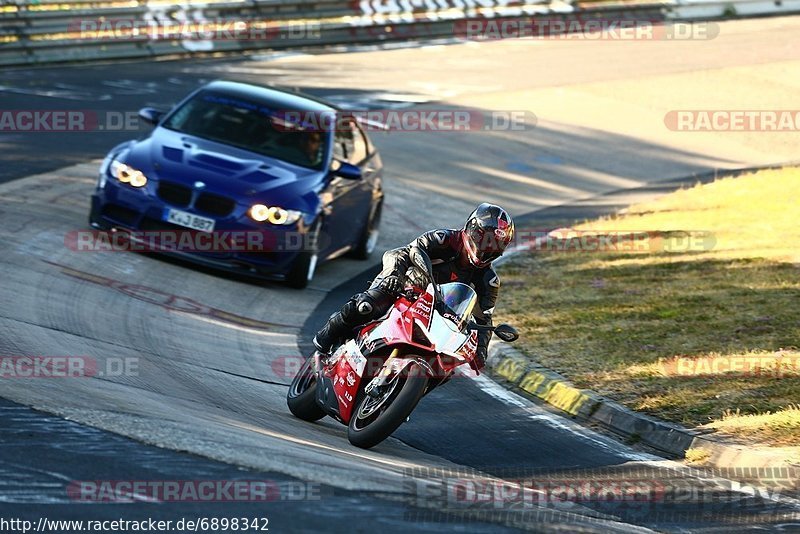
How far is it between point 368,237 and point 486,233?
25.2ft

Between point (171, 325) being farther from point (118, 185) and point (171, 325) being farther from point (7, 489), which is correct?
point (7, 489)

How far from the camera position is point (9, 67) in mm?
23766

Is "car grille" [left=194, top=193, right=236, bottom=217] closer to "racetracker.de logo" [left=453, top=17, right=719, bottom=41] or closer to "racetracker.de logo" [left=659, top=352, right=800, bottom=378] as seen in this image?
"racetracker.de logo" [left=659, top=352, right=800, bottom=378]

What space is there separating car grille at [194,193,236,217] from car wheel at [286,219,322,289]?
2.97ft

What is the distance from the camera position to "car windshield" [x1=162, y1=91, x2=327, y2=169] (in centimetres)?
1402

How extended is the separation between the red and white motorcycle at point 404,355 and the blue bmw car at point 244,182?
4839 millimetres

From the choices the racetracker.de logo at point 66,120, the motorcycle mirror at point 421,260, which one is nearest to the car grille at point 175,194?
Result: the motorcycle mirror at point 421,260

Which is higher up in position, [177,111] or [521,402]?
[177,111]

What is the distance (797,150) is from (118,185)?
15.8m

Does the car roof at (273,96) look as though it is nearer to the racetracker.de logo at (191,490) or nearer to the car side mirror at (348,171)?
the car side mirror at (348,171)

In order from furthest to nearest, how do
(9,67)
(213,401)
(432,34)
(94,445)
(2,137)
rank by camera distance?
1. (432,34)
2. (9,67)
3. (2,137)
4. (213,401)
5. (94,445)

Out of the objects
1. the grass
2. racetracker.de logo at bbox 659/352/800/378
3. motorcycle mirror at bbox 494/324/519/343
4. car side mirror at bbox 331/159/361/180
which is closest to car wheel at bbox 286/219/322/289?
car side mirror at bbox 331/159/361/180

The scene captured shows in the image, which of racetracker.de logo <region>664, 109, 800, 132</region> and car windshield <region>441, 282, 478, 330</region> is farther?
racetracker.de logo <region>664, 109, 800, 132</region>

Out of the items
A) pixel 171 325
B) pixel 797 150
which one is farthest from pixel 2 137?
pixel 797 150
